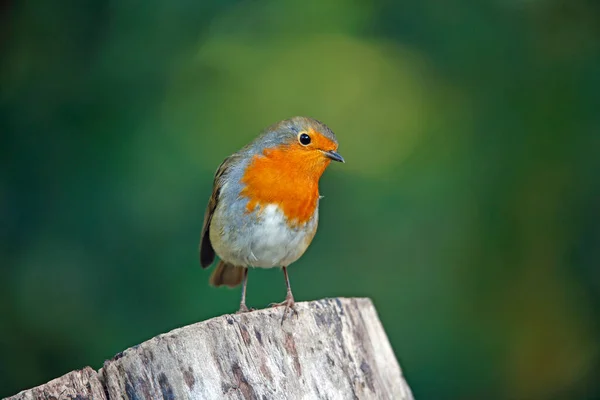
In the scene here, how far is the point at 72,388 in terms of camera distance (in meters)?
2.49

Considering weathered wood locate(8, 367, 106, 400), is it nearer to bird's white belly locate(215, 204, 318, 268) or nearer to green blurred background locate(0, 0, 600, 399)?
bird's white belly locate(215, 204, 318, 268)

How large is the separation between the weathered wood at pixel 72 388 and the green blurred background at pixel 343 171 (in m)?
1.99

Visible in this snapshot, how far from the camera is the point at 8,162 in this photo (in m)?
4.76

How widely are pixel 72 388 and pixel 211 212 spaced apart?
186 centimetres

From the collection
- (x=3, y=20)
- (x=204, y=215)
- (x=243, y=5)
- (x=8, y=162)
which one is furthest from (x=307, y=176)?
(x=3, y=20)

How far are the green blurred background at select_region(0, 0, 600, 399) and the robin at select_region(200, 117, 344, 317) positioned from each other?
2.23 feet

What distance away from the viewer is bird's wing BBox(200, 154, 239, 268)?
4184 mm

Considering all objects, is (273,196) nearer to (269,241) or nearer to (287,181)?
(287,181)

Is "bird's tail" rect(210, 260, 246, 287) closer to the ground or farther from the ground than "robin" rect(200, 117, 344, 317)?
closer to the ground

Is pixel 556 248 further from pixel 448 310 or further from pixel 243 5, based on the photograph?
pixel 243 5

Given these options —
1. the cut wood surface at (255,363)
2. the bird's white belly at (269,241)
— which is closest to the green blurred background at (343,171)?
the bird's white belly at (269,241)

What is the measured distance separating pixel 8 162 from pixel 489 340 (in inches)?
127

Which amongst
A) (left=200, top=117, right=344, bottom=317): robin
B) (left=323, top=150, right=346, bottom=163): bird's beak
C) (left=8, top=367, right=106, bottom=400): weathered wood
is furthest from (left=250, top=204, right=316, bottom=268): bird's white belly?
(left=8, top=367, right=106, bottom=400): weathered wood

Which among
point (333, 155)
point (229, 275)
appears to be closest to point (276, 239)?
point (333, 155)
